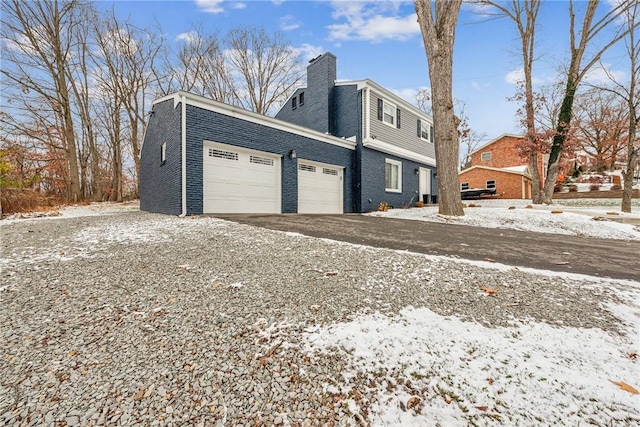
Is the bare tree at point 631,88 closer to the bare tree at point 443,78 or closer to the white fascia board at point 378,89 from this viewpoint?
the white fascia board at point 378,89

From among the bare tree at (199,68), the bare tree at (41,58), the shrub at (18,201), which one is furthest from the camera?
the bare tree at (199,68)

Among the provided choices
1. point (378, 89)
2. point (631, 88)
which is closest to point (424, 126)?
point (378, 89)

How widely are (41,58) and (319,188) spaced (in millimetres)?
14547

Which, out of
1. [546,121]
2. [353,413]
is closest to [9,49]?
[353,413]

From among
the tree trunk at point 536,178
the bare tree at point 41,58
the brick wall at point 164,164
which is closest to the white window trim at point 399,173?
the tree trunk at point 536,178

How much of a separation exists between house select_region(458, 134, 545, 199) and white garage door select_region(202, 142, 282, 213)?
56.8 feet

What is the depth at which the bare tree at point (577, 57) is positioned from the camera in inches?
393

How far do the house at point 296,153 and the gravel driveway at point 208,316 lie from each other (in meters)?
3.76

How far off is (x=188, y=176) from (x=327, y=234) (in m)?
3.96

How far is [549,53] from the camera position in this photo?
11828 millimetres

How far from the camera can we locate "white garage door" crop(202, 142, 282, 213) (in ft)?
22.3

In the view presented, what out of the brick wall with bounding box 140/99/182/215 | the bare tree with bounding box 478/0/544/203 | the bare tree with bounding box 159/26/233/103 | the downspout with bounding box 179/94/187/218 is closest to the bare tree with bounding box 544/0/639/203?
the bare tree with bounding box 478/0/544/203

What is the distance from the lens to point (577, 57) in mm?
10648

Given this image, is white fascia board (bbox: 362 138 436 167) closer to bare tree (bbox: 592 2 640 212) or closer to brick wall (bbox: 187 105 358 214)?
brick wall (bbox: 187 105 358 214)
